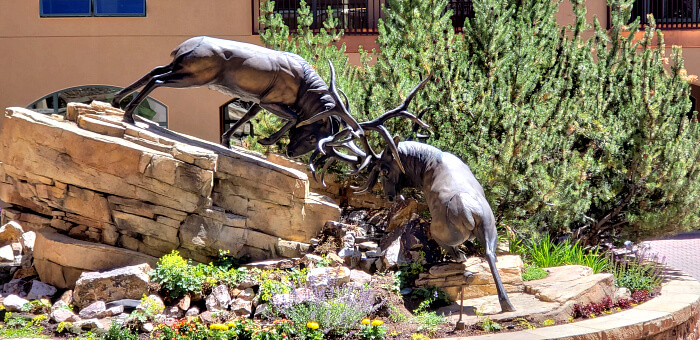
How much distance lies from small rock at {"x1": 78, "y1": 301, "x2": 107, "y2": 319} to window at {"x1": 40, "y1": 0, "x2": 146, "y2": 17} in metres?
11.7

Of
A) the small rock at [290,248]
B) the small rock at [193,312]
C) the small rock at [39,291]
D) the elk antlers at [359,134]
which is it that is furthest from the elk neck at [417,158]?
the small rock at [39,291]

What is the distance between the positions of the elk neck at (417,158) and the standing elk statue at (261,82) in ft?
2.09

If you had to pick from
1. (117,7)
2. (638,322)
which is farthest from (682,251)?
(117,7)

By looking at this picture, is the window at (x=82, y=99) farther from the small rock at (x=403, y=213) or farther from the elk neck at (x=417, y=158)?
the elk neck at (x=417, y=158)

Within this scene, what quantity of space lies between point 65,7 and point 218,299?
42.5ft

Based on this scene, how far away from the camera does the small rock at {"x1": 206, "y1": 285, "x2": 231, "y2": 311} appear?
26.8 feet

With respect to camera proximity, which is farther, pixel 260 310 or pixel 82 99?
pixel 82 99

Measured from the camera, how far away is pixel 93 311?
8.14 meters

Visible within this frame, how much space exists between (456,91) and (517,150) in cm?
114

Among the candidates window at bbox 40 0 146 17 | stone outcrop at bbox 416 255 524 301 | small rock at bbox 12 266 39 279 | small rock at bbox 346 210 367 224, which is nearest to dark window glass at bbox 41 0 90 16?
window at bbox 40 0 146 17

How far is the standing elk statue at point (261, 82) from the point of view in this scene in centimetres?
931

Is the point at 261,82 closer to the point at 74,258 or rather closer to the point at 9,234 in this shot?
the point at 74,258

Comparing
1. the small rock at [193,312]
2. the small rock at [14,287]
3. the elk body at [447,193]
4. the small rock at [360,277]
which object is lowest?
the small rock at [14,287]

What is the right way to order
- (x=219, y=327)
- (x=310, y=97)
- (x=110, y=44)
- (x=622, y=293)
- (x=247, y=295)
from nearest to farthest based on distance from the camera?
(x=219, y=327), (x=247, y=295), (x=622, y=293), (x=310, y=97), (x=110, y=44)
